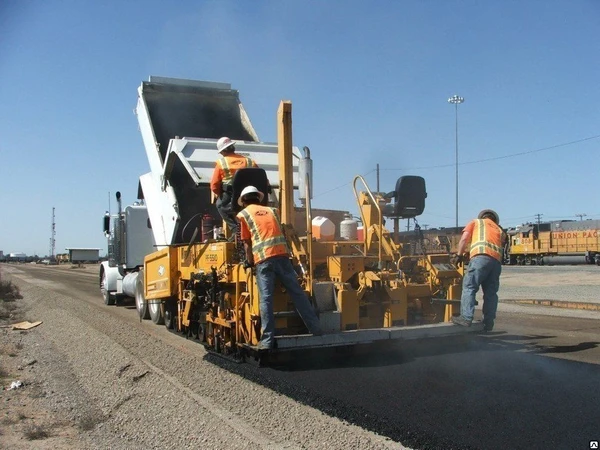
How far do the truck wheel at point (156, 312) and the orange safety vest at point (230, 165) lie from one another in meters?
4.36

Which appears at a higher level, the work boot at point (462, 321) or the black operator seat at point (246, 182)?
the black operator seat at point (246, 182)

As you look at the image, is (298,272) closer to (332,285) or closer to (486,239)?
(332,285)

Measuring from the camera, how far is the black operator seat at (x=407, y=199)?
745cm

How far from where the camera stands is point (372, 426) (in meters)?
4.37

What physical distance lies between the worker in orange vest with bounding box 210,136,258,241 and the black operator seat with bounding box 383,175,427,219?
1892mm

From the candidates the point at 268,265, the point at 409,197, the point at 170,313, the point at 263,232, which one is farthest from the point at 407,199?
the point at 170,313

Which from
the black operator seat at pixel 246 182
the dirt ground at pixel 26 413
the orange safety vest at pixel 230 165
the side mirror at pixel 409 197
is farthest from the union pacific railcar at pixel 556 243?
the dirt ground at pixel 26 413

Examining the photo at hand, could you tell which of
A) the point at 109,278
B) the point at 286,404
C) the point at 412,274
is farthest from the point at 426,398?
the point at 109,278

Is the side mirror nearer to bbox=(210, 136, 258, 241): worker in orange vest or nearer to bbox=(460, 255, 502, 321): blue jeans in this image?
bbox=(460, 255, 502, 321): blue jeans

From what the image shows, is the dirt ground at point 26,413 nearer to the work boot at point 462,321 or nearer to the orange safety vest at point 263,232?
the orange safety vest at point 263,232

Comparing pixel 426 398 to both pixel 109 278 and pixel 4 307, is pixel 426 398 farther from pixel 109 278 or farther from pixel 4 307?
pixel 4 307

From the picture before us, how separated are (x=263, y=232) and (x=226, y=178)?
133 cm

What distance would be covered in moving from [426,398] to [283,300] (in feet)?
6.11

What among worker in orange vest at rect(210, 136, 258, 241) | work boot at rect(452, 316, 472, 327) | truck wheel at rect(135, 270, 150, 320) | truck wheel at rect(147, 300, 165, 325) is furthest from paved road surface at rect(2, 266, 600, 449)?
truck wheel at rect(135, 270, 150, 320)
